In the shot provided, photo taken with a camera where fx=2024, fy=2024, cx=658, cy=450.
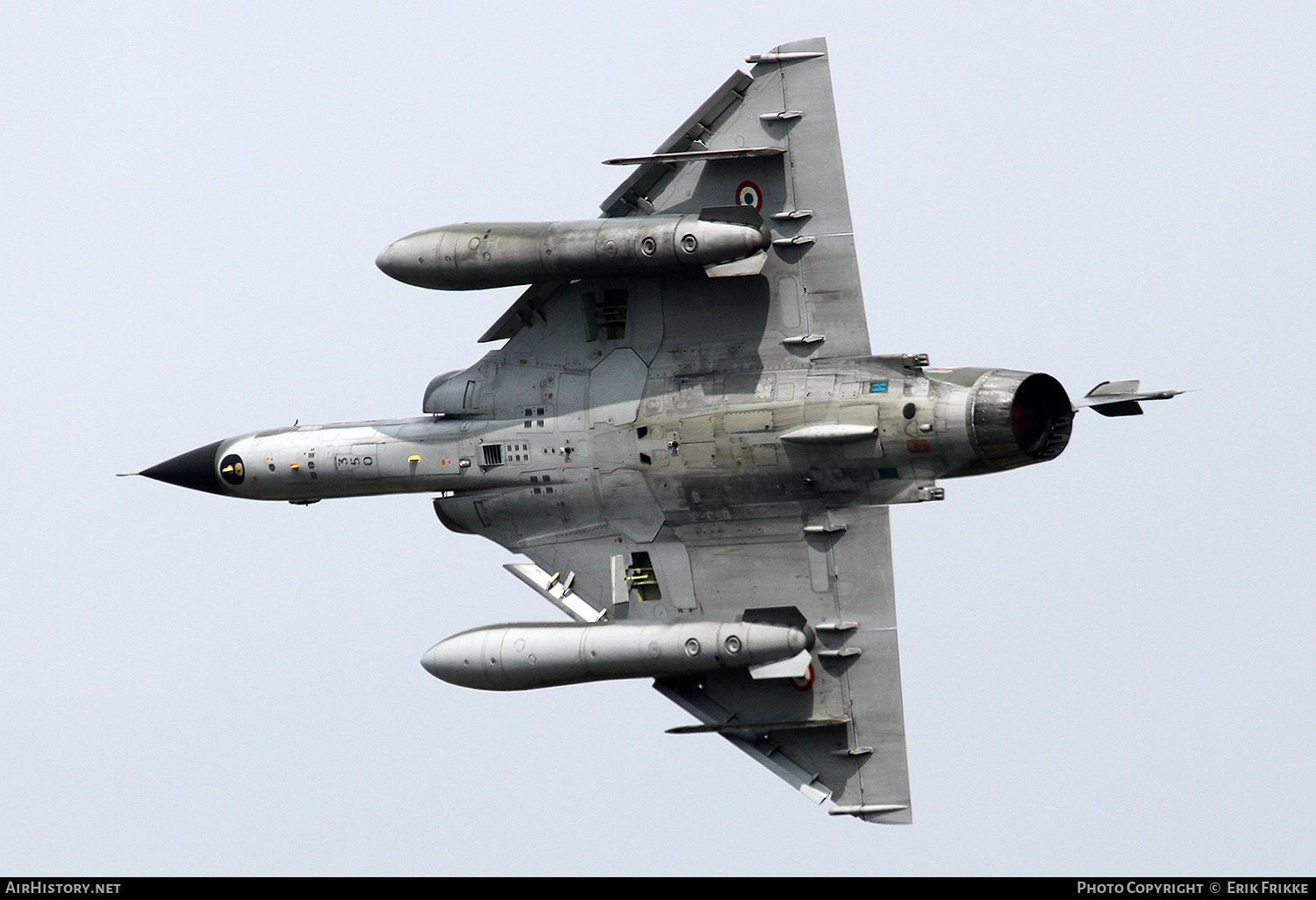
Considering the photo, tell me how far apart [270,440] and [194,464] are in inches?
44.7

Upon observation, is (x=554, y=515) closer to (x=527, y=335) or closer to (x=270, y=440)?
(x=527, y=335)

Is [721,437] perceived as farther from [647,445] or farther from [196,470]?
[196,470]

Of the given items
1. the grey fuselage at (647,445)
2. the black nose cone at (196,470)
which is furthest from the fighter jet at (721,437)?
the black nose cone at (196,470)

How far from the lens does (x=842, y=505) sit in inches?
919

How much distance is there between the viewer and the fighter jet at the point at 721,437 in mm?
22734

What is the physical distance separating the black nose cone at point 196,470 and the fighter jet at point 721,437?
7.71ft

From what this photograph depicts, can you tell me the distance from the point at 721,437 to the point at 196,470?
7.22 metres

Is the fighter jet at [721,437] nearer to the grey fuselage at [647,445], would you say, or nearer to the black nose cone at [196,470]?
the grey fuselage at [647,445]

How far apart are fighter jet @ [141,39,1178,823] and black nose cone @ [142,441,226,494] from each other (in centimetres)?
235

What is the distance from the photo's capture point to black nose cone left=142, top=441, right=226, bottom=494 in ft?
85.5

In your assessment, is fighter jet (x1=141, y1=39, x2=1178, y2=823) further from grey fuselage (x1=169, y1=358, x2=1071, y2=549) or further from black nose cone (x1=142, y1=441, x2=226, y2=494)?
black nose cone (x1=142, y1=441, x2=226, y2=494)

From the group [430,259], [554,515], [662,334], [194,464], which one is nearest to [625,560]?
[554,515]

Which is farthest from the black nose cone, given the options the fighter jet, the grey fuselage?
the fighter jet

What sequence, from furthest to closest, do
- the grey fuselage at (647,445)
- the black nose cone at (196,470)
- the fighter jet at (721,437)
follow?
1. the black nose cone at (196,470)
2. the fighter jet at (721,437)
3. the grey fuselage at (647,445)
